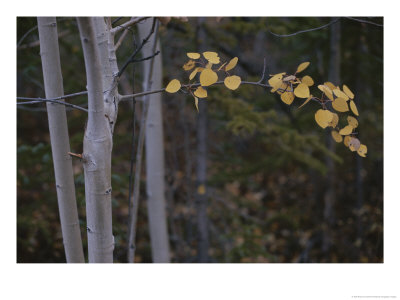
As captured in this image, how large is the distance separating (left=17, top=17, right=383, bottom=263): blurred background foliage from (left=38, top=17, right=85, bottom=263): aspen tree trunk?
53 cm

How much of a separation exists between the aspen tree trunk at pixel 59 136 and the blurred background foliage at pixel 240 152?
21.0 inches

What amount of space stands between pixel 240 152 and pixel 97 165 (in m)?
1.91

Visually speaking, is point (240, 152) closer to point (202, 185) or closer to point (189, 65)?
point (202, 185)

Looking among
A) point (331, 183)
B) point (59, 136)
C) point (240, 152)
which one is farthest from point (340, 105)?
point (240, 152)

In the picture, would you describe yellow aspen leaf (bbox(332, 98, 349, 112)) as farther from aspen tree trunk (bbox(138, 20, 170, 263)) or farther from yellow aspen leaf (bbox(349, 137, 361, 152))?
aspen tree trunk (bbox(138, 20, 170, 263))

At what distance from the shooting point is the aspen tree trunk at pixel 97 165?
751mm

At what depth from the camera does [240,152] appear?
2.65 m

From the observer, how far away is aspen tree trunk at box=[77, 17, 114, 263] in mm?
751

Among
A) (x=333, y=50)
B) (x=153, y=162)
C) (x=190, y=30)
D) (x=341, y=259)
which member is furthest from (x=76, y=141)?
(x=341, y=259)

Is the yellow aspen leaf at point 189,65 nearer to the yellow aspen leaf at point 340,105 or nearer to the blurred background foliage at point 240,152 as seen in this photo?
the yellow aspen leaf at point 340,105

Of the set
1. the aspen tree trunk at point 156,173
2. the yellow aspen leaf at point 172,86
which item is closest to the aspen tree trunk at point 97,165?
the yellow aspen leaf at point 172,86

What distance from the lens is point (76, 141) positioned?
163 cm
